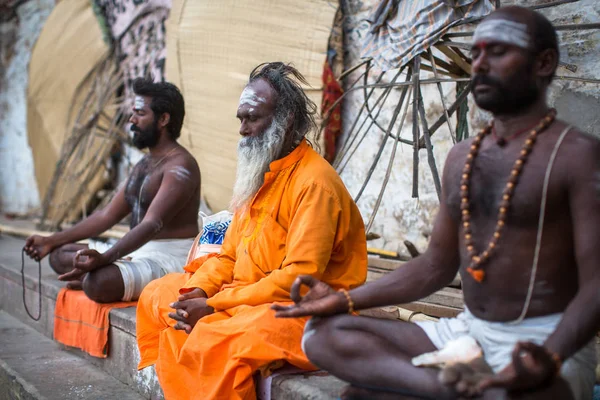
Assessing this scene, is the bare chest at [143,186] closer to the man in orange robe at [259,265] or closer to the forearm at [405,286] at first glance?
the man in orange robe at [259,265]

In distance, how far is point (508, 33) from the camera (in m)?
2.10

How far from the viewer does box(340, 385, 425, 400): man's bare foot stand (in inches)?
87.4

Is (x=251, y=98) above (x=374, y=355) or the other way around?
above

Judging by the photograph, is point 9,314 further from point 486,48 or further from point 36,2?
point 36,2

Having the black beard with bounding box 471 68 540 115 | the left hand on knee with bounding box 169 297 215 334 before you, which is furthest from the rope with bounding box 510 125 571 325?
the left hand on knee with bounding box 169 297 215 334

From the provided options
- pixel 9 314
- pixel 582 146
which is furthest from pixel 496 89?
pixel 9 314

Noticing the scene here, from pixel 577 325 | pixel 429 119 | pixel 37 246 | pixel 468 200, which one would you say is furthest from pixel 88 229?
pixel 577 325

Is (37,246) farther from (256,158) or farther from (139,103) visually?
(256,158)

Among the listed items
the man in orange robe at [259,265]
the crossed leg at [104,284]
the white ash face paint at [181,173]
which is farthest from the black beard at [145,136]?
the man in orange robe at [259,265]

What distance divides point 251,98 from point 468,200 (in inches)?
58.5

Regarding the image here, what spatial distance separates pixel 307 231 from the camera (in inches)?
116

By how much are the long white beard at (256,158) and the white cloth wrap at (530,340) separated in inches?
54.3

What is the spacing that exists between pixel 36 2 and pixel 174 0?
16.9 feet

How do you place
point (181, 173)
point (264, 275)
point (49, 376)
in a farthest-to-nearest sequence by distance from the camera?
1. point (181, 173)
2. point (49, 376)
3. point (264, 275)
